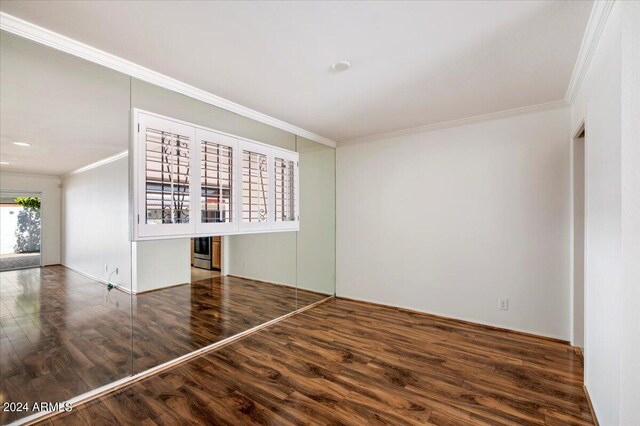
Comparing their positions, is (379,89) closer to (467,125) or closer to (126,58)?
(467,125)

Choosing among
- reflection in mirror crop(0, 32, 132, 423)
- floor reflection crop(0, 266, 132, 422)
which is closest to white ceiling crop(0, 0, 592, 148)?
reflection in mirror crop(0, 32, 132, 423)

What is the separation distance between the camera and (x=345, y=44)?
201cm

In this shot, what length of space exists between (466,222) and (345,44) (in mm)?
2679

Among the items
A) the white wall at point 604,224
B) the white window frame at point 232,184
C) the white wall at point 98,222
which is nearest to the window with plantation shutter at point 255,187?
the white window frame at point 232,184

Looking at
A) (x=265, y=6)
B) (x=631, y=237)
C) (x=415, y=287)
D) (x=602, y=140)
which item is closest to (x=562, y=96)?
(x=602, y=140)

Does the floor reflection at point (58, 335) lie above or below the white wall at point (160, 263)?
below

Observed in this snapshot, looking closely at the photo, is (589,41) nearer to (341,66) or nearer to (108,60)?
(341,66)

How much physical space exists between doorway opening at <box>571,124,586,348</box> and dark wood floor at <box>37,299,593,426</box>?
10.1 inches

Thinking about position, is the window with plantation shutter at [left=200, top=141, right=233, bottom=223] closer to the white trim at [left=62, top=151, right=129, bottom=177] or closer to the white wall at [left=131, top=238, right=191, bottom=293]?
the white wall at [left=131, top=238, right=191, bottom=293]

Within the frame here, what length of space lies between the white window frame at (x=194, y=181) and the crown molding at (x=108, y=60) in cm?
29

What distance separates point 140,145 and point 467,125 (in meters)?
3.63

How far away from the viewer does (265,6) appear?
1.65m

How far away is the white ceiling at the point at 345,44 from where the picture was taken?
1674mm

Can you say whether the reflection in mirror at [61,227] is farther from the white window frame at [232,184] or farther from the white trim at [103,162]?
the white window frame at [232,184]
